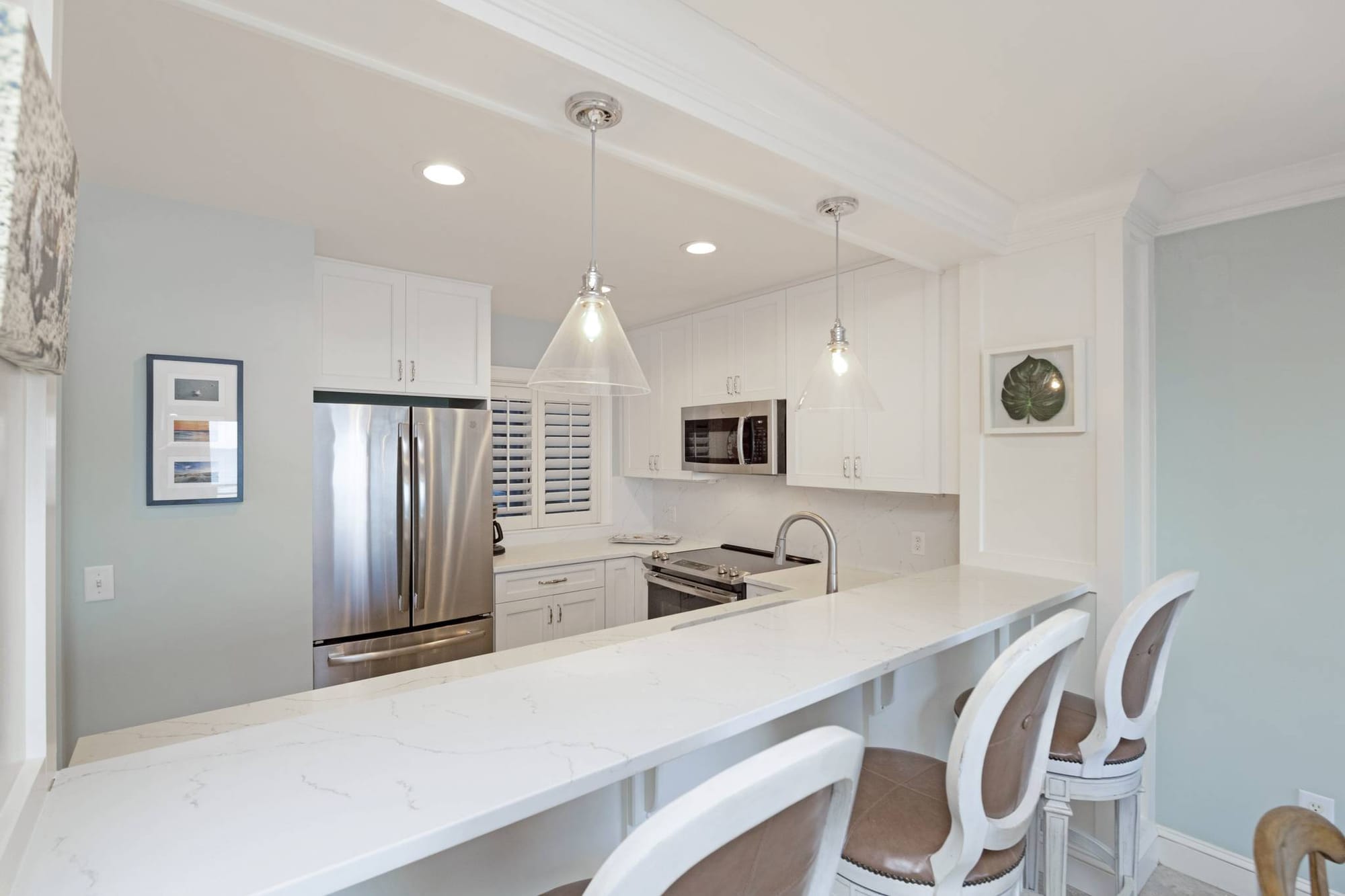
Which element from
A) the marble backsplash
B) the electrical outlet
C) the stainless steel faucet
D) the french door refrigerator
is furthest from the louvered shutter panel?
the electrical outlet

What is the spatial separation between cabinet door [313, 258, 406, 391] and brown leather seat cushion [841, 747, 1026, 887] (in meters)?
2.53

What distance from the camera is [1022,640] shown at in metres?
1.17

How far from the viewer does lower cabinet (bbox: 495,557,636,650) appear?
10.7 ft

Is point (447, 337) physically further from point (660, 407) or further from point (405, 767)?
point (405, 767)

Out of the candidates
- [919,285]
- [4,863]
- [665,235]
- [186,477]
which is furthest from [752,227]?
[4,863]

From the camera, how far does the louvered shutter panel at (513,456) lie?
3.89 metres

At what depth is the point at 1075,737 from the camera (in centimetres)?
164

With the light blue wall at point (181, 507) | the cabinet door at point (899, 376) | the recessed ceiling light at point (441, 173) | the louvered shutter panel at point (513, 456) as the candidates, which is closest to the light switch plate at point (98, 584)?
the light blue wall at point (181, 507)

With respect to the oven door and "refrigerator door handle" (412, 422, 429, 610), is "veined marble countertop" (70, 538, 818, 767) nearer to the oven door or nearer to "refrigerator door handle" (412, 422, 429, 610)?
the oven door

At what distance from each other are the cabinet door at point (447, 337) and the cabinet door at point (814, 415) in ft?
5.10

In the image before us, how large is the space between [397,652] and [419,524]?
54 cm

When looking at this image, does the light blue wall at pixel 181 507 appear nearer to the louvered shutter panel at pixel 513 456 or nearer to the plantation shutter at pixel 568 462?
the louvered shutter panel at pixel 513 456

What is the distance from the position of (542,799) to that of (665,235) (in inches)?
83.9

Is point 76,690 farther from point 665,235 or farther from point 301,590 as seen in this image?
point 665,235
